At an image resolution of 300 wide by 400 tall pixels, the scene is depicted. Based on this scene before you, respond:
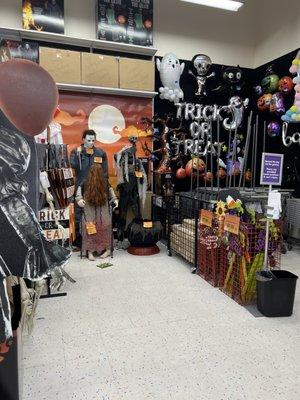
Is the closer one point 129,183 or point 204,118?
point 129,183

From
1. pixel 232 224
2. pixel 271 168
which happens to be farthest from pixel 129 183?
pixel 271 168

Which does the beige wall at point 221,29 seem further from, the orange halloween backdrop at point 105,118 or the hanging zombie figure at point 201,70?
the orange halloween backdrop at point 105,118

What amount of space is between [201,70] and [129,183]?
2.38m

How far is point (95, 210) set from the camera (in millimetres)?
3861

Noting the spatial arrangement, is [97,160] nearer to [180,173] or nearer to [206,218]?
[206,218]

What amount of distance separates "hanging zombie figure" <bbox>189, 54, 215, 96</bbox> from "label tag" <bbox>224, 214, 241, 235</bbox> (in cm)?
336

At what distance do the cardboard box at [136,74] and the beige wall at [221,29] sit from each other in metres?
0.63

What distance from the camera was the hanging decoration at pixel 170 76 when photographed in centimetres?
500

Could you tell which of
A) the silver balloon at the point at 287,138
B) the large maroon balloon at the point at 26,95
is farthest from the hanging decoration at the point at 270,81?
the large maroon balloon at the point at 26,95

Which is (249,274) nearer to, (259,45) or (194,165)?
(194,165)

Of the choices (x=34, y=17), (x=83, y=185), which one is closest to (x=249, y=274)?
(x=83, y=185)

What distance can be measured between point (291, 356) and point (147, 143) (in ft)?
12.7

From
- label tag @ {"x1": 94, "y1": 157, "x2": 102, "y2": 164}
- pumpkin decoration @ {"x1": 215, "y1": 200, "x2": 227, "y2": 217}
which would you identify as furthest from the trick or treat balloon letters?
pumpkin decoration @ {"x1": 215, "y1": 200, "x2": 227, "y2": 217}

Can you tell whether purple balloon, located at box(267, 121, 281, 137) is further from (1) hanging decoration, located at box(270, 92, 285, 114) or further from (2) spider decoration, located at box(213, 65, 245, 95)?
(2) spider decoration, located at box(213, 65, 245, 95)
